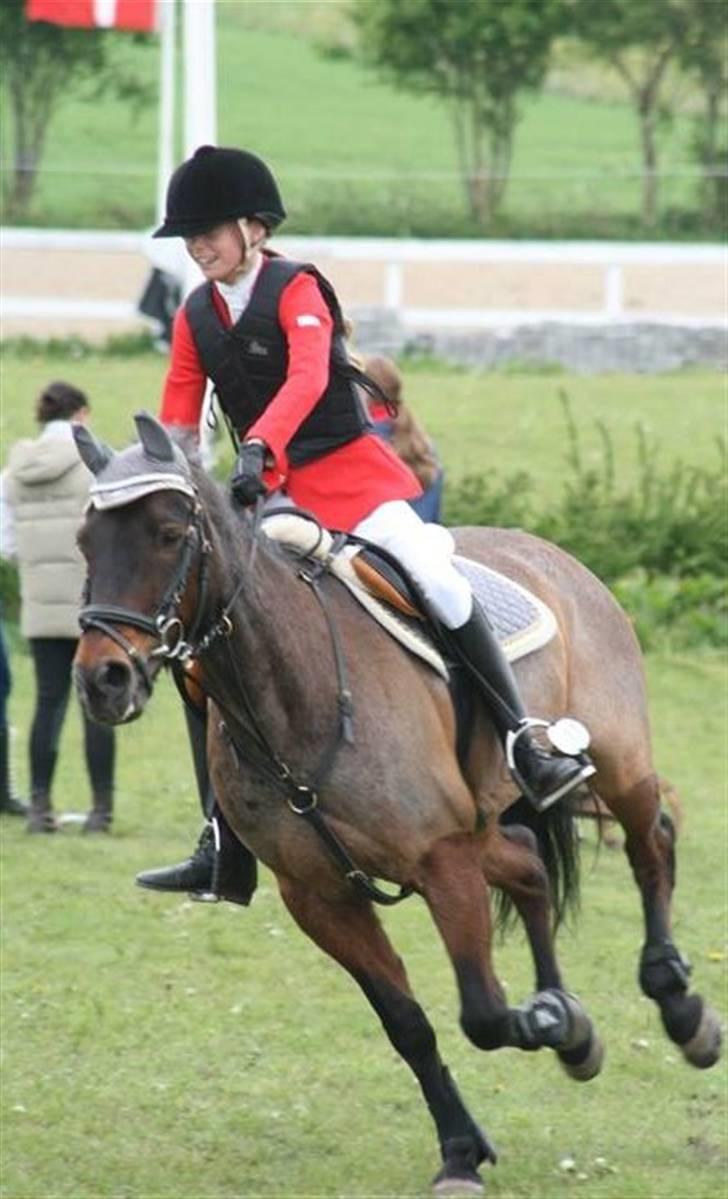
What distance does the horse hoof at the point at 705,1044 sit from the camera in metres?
8.41

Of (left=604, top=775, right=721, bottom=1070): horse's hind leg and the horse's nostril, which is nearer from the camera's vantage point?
the horse's nostril

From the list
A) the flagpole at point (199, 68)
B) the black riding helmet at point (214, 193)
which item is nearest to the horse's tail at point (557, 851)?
the black riding helmet at point (214, 193)

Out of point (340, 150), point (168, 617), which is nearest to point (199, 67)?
point (168, 617)

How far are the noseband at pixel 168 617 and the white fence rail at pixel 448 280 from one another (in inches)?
663

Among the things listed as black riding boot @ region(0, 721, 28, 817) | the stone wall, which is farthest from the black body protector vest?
the stone wall

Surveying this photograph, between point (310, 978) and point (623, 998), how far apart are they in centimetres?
118

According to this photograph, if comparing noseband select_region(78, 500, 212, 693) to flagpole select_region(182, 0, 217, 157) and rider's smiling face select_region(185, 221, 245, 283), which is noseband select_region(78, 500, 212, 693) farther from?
flagpole select_region(182, 0, 217, 157)

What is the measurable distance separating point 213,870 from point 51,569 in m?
4.55

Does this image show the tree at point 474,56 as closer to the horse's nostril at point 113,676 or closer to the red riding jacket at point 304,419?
the red riding jacket at point 304,419

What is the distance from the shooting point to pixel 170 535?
21.1 ft

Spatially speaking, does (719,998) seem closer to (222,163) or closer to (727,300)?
(222,163)

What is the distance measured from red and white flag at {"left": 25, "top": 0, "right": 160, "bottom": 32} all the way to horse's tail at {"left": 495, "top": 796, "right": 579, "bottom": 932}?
10458mm

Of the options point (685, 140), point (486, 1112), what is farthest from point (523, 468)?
point (486, 1112)

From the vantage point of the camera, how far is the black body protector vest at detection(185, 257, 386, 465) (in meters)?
7.14
